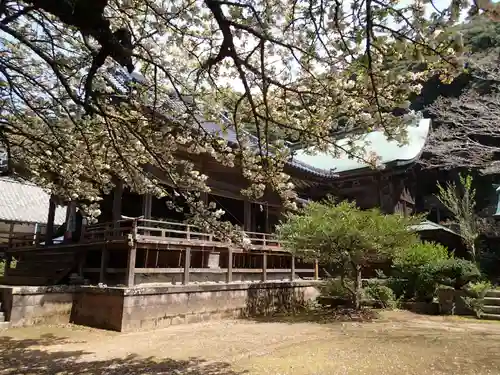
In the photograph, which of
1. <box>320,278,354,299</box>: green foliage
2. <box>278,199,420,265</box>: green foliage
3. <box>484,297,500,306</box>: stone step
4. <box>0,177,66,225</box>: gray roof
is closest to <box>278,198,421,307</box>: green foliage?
<box>278,199,420,265</box>: green foliage

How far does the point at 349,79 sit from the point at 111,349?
620 centimetres

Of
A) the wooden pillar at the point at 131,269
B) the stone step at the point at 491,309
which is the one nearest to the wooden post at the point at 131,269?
the wooden pillar at the point at 131,269

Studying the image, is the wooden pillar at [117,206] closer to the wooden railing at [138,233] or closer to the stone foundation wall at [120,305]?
the wooden railing at [138,233]

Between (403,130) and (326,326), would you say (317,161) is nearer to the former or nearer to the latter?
(326,326)

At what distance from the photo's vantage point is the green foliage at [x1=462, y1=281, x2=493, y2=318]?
1157cm

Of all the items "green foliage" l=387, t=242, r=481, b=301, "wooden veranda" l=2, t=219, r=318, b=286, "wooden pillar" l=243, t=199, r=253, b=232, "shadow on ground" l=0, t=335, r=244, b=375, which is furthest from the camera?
"wooden pillar" l=243, t=199, r=253, b=232

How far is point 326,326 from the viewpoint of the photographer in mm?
10008

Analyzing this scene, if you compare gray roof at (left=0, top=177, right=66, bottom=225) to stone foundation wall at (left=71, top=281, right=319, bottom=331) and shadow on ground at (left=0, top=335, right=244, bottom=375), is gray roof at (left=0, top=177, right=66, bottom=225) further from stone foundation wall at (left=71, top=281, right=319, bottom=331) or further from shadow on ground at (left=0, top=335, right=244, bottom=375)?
shadow on ground at (left=0, top=335, right=244, bottom=375)

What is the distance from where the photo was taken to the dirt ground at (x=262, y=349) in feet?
19.2

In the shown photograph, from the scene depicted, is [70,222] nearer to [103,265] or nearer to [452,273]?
[103,265]

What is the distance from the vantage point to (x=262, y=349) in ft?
23.5

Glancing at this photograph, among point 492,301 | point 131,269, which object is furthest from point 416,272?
point 131,269

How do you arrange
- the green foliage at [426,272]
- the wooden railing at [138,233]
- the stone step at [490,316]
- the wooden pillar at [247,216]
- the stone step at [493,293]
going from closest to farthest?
1. the wooden railing at [138,233]
2. the stone step at [490,316]
3. the green foliage at [426,272]
4. the stone step at [493,293]
5. the wooden pillar at [247,216]

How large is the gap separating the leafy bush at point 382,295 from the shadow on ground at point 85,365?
8.39m
